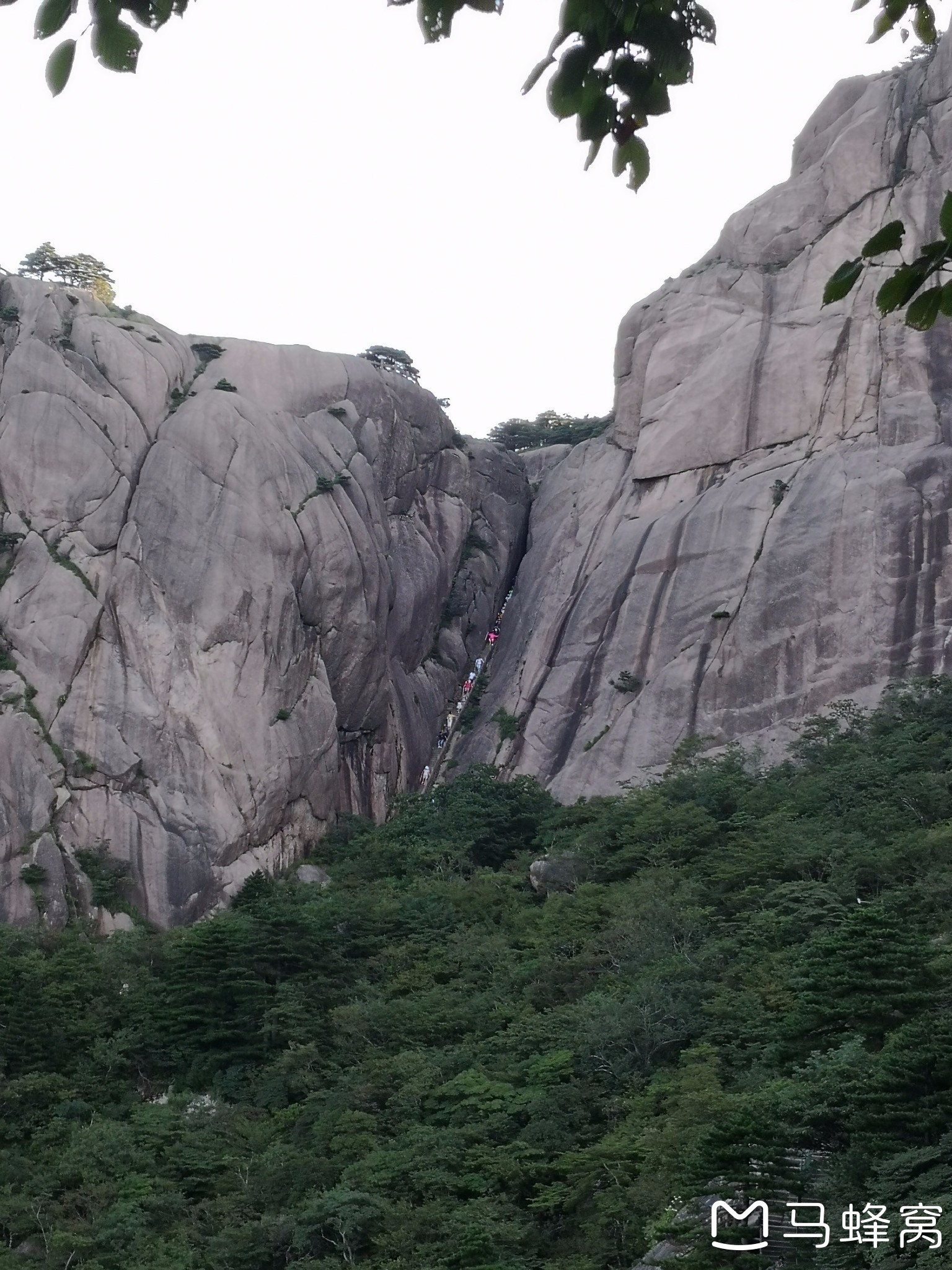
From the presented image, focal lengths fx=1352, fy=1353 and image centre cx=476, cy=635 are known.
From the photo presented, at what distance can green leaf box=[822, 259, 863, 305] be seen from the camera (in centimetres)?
348

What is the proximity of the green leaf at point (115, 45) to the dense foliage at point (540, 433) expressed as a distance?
45.9 metres

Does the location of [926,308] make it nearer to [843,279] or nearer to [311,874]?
[843,279]

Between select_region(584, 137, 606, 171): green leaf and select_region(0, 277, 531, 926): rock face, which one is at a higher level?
select_region(0, 277, 531, 926): rock face

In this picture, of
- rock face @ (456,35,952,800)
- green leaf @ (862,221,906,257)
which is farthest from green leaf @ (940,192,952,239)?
rock face @ (456,35,952,800)

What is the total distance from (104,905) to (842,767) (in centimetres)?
1558

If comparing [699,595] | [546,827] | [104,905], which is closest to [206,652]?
[104,905]

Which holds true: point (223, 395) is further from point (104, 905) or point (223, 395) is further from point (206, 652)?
point (104, 905)

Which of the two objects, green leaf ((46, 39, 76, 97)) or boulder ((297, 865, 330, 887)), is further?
boulder ((297, 865, 330, 887))

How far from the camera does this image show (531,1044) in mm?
18719

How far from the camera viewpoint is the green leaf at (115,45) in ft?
12.2

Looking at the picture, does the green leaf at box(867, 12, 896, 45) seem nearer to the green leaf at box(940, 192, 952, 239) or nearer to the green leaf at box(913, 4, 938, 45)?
the green leaf at box(913, 4, 938, 45)

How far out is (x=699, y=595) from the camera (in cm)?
3481

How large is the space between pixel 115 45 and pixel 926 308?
92.5 inches

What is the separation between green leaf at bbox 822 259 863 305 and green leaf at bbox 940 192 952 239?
0.21 m
